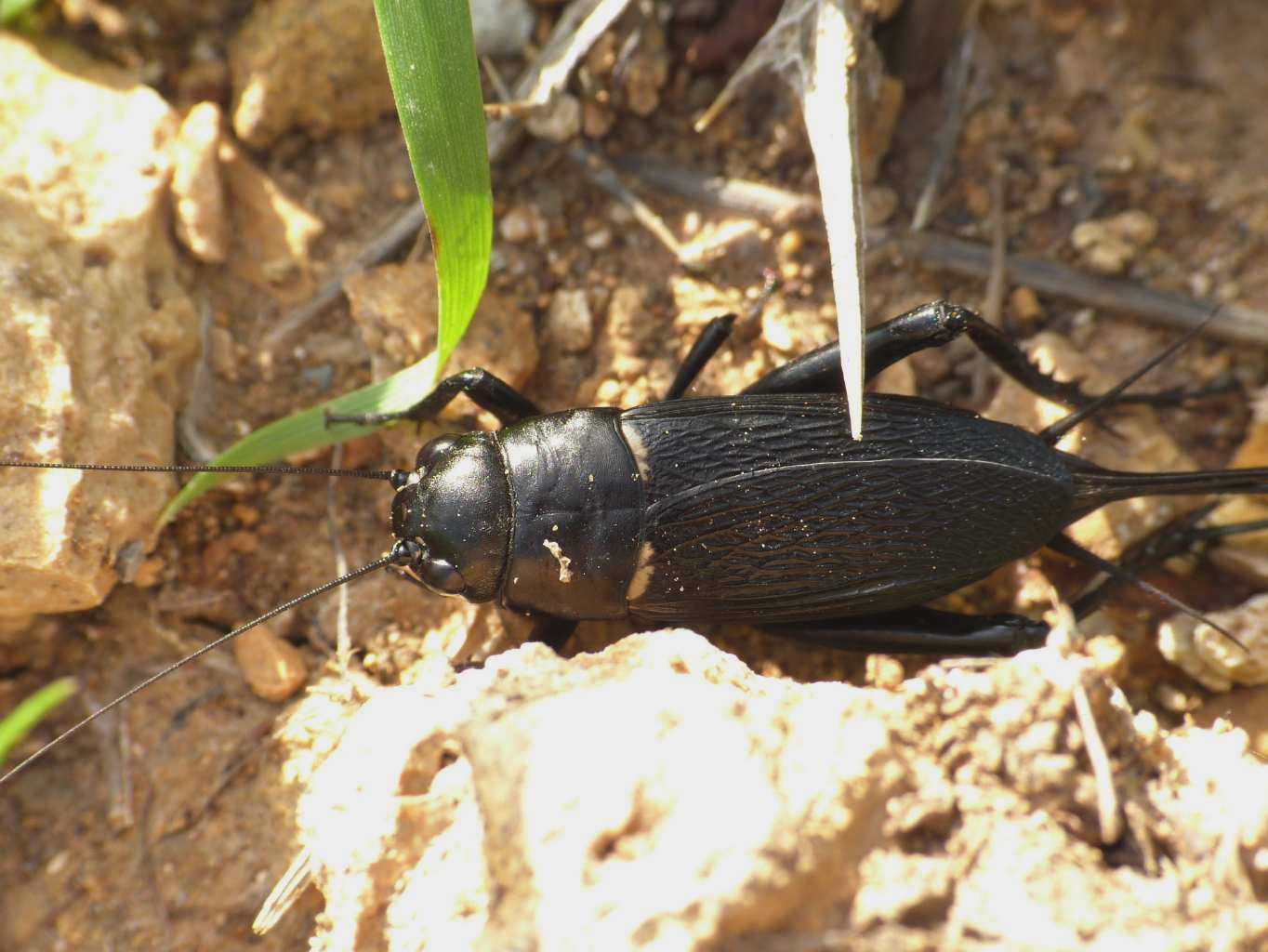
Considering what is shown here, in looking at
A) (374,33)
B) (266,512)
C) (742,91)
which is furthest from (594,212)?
(266,512)

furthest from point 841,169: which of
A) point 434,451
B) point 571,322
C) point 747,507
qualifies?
point 434,451

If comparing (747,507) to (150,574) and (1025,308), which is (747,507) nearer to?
(1025,308)

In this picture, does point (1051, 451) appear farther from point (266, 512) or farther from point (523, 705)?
point (266, 512)

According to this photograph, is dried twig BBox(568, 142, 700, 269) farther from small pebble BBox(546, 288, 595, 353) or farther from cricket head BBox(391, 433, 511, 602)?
cricket head BBox(391, 433, 511, 602)

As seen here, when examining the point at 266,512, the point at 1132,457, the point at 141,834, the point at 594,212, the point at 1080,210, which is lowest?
the point at 141,834

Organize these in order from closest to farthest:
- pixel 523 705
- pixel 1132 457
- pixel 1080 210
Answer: pixel 523 705 → pixel 1132 457 → pixel 1080 210

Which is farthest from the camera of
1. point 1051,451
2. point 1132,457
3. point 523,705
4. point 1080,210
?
point 1080,210
